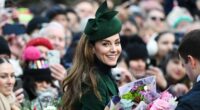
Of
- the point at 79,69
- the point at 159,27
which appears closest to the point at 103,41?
the point at 79,69

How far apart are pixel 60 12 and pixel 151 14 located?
285 centimetres

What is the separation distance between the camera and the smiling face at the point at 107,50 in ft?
30.3

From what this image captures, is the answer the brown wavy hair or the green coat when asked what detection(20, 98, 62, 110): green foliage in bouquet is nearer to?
the brown wavy hair

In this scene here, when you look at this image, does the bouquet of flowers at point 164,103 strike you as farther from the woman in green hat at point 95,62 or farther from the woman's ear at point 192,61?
the woman in green hat at point 95,62

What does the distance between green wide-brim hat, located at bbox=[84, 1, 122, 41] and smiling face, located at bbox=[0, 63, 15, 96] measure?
5.10 ft

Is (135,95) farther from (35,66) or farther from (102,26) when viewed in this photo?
Result: (35,66)

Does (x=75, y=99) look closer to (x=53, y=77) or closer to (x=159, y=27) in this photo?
(x=53, y=77)

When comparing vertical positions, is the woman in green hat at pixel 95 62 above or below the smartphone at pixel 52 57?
above

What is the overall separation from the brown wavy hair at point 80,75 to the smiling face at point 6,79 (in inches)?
48.3

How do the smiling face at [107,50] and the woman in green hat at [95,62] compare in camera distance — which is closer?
the woman in green hat at [95,62]

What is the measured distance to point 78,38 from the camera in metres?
15.4

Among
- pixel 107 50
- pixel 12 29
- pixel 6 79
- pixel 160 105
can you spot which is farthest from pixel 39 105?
pixel 12 29

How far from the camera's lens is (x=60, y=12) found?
16.8 metres

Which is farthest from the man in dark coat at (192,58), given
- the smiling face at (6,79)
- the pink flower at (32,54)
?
the pink flower at (32,54)
